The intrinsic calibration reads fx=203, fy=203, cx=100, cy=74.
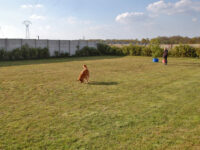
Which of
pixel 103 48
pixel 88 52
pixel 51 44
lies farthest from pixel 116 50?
pixel 51 44

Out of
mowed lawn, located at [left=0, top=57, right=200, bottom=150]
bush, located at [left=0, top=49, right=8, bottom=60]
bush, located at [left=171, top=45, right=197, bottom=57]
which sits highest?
bush, located at [left=171, top=45, right=197, bottom=57]

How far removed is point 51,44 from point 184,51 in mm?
16696

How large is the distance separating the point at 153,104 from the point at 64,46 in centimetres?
2218

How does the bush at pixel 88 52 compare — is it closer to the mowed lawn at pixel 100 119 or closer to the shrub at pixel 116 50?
the shrub at pixel 116 50

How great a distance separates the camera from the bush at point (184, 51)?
25.0 m

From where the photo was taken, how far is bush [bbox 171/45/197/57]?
82.0 ft

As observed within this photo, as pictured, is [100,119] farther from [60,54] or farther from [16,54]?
[60,54]

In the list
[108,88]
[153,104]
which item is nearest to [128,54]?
[108,88]

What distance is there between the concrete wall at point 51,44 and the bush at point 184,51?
11.9 meters

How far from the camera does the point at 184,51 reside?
25.4m

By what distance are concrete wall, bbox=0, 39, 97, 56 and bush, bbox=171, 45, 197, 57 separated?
1186 centimetres

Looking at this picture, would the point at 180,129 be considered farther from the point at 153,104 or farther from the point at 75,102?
the point at 75,102

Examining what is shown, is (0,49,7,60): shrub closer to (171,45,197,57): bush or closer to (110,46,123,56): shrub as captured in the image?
(110,46,123,56): shrub

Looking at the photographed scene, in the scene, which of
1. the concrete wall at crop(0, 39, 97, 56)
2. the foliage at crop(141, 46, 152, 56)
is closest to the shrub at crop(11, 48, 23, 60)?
the concrete wall at crop(0, 39, 97, 56)
